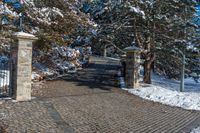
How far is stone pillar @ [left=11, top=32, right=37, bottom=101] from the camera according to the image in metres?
10.4

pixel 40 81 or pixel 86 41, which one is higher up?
pixel 86 41

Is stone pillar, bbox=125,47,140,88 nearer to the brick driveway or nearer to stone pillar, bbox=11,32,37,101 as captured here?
the brick driveway

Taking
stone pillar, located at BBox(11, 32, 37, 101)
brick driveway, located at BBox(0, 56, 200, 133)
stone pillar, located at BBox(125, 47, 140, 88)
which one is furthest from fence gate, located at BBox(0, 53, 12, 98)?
stone pillar, located at BBox(125, 47, 140, 88)

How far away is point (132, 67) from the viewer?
51.1ft

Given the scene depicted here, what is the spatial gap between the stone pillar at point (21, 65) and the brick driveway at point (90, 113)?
0.50 meters

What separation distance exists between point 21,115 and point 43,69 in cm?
851

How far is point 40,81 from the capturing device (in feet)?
50.0

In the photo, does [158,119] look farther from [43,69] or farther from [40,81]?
[43,69]

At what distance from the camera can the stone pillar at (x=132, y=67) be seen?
50.5 feet

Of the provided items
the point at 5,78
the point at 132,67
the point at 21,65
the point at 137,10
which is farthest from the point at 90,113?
the point at 137,10

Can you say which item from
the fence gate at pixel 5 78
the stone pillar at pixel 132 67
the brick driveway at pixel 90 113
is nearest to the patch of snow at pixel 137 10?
the stone pillar at pixel 132 67

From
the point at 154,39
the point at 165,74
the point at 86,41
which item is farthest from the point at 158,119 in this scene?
the point at 165,74

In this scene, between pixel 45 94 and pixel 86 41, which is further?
pixel 86 41

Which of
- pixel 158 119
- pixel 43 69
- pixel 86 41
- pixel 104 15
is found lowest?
pixel 158 119
